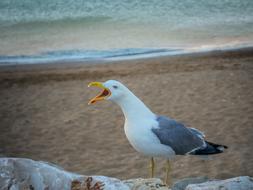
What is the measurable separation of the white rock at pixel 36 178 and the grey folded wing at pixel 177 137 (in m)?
1.46

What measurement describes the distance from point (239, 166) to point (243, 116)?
164cm

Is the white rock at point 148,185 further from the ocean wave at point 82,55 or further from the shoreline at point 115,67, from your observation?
the ocean wave at point 82,55

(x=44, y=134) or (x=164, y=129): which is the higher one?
(x=164, y=129)

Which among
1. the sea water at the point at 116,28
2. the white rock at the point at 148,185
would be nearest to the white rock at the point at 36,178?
the white rock at the point at 148,185

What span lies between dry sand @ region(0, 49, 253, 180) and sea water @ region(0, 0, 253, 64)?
2087 millimetres

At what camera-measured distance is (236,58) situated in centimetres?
1073

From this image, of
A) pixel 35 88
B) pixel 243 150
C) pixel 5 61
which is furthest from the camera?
pixel 5 61

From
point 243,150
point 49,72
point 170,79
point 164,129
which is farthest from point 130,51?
point 164,129

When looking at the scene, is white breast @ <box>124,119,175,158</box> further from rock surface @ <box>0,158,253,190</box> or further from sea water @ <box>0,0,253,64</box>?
sea water @ <box>0,0,253,64</box>

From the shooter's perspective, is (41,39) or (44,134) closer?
(44,134)

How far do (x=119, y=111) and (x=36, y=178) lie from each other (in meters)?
5.16

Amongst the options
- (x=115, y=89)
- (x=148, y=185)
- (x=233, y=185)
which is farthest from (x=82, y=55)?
(x=233, y=185)

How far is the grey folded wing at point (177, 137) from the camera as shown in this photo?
4.17 metres

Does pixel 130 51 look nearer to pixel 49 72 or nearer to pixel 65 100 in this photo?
pixel 49 72
